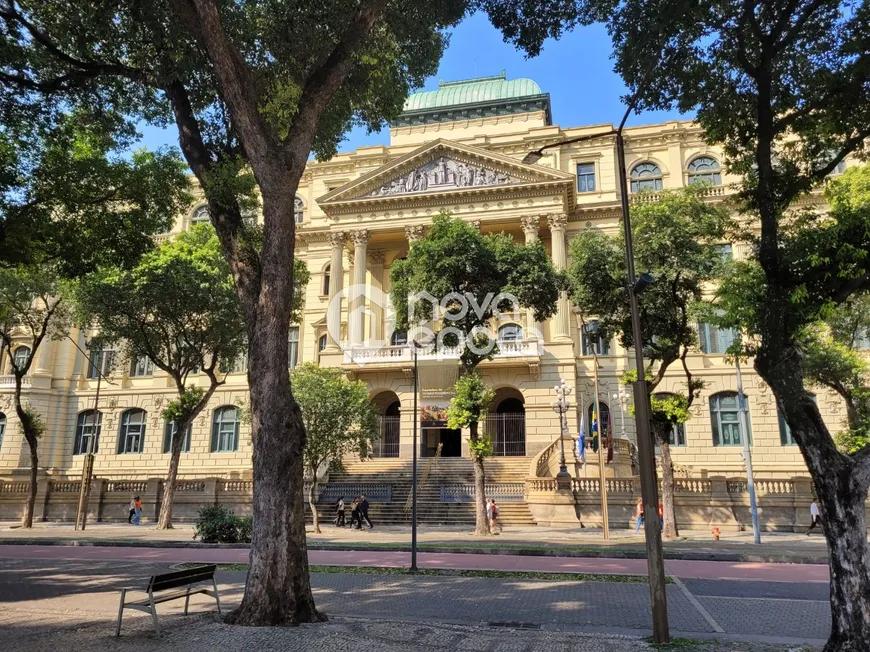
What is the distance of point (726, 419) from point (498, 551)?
21.0m

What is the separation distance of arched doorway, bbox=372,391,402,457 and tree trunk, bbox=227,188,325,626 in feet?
85.0

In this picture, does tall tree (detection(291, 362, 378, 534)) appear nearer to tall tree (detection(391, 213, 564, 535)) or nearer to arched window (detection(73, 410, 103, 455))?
tall tree (detection(391, 213, 564, 535))

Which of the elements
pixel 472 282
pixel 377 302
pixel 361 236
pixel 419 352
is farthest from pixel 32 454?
pixel 472 282

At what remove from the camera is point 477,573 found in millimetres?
14094

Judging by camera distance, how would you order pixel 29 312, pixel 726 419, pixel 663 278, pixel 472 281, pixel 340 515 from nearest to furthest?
pixel 663 278 < pixel 472 281 < pixel 340 515 < pixel 29 312 < pixel 726 419

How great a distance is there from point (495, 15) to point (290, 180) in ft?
18.7

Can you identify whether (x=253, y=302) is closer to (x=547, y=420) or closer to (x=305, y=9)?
(x=305, y=9)

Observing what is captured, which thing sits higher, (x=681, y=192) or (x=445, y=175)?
(x=445, y=175)

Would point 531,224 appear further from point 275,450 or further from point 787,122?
point 275,450

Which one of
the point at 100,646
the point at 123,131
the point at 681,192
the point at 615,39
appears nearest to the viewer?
the point at 100,646

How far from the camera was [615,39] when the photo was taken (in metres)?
11.5

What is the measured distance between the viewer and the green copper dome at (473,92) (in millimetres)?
43594

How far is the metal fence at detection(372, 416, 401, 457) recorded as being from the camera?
3556 centimetres

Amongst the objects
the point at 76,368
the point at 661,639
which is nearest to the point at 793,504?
the point at 661,639
